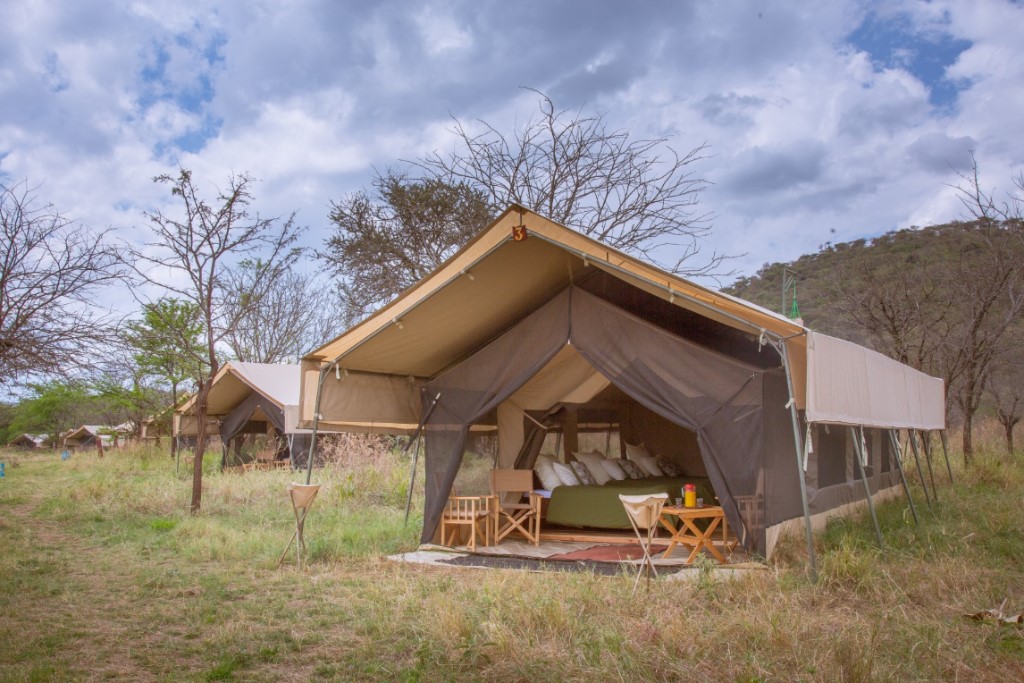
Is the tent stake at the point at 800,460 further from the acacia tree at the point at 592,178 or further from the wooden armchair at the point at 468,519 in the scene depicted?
the acacia tree at the point at 592,178

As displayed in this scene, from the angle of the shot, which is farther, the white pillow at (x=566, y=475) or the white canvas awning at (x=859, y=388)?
the white pillow at (x=566, y=475)

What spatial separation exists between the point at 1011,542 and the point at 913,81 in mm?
5197

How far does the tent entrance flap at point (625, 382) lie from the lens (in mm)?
6141

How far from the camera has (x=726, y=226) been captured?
486 inches

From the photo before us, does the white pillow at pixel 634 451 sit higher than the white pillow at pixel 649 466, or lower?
higher

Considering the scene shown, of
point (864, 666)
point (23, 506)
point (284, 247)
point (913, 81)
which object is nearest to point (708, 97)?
point (913, 81)

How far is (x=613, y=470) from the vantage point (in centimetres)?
922

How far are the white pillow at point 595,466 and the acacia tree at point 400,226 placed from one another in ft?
17.3

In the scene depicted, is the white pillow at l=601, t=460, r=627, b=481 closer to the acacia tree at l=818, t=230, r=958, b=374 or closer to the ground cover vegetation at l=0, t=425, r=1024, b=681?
the ground cover vegetation at l=0, t=425, r=1024, b=681

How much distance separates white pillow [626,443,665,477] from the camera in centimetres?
959

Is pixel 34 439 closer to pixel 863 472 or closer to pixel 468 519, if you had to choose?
pixel 468 519

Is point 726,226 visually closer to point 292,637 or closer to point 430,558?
point 430,558

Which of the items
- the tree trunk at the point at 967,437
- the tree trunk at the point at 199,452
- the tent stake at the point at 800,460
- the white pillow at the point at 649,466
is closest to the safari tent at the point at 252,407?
the tree trunk at the point at 199,452

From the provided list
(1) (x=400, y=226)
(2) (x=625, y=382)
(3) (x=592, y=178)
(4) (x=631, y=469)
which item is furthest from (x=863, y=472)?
(1) (x=400, y=226)
